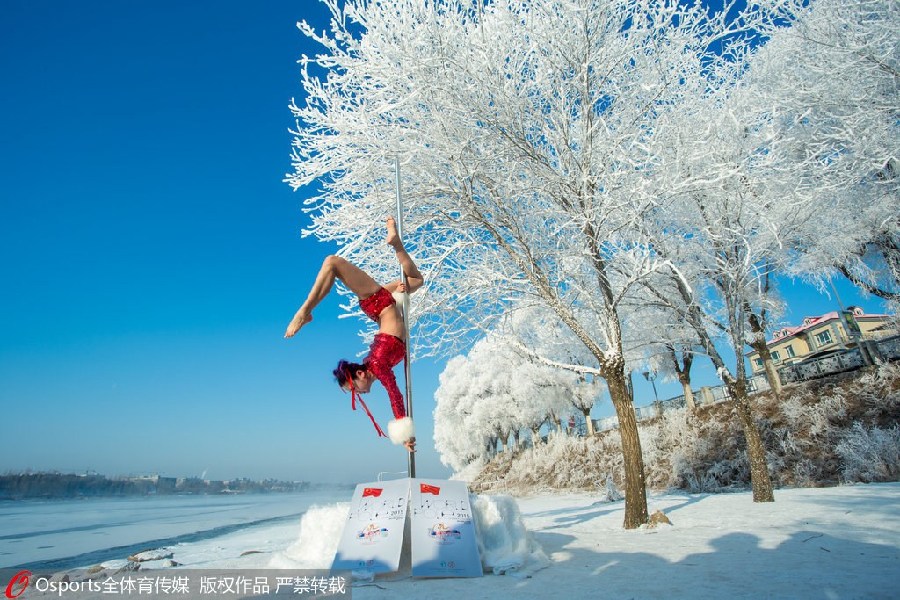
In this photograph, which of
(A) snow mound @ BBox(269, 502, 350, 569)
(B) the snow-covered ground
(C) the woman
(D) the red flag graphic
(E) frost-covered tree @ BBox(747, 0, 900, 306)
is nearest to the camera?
(B) the snow-covered ground

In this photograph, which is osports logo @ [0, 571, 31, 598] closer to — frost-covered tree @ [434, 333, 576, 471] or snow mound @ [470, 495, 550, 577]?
snow mound @ [470, 495, 550, 577]

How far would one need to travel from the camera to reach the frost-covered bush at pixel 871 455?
9.52 meters

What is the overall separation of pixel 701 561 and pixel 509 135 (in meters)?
5.38

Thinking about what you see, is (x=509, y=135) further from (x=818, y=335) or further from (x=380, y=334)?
(x=818, y=335)

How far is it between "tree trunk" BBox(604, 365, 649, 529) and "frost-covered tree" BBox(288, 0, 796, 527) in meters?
0.02

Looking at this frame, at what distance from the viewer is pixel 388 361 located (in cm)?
398

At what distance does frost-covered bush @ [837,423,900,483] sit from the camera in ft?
31.2

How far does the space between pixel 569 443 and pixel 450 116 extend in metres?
20.0

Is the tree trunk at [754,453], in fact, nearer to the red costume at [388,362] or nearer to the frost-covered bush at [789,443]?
the frost-covered bush at [789,443]

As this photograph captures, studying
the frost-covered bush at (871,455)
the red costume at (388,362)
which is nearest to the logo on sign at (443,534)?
the red costume at (388,362)

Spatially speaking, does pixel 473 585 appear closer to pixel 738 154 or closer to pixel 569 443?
pixel 738 154

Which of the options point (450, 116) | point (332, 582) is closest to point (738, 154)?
point (450, 116)

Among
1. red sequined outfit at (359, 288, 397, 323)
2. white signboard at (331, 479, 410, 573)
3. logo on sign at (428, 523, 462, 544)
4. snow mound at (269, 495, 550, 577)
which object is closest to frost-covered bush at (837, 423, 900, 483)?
snow mound at (269, 495, 550, 577)

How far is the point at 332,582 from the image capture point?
11.7ft
